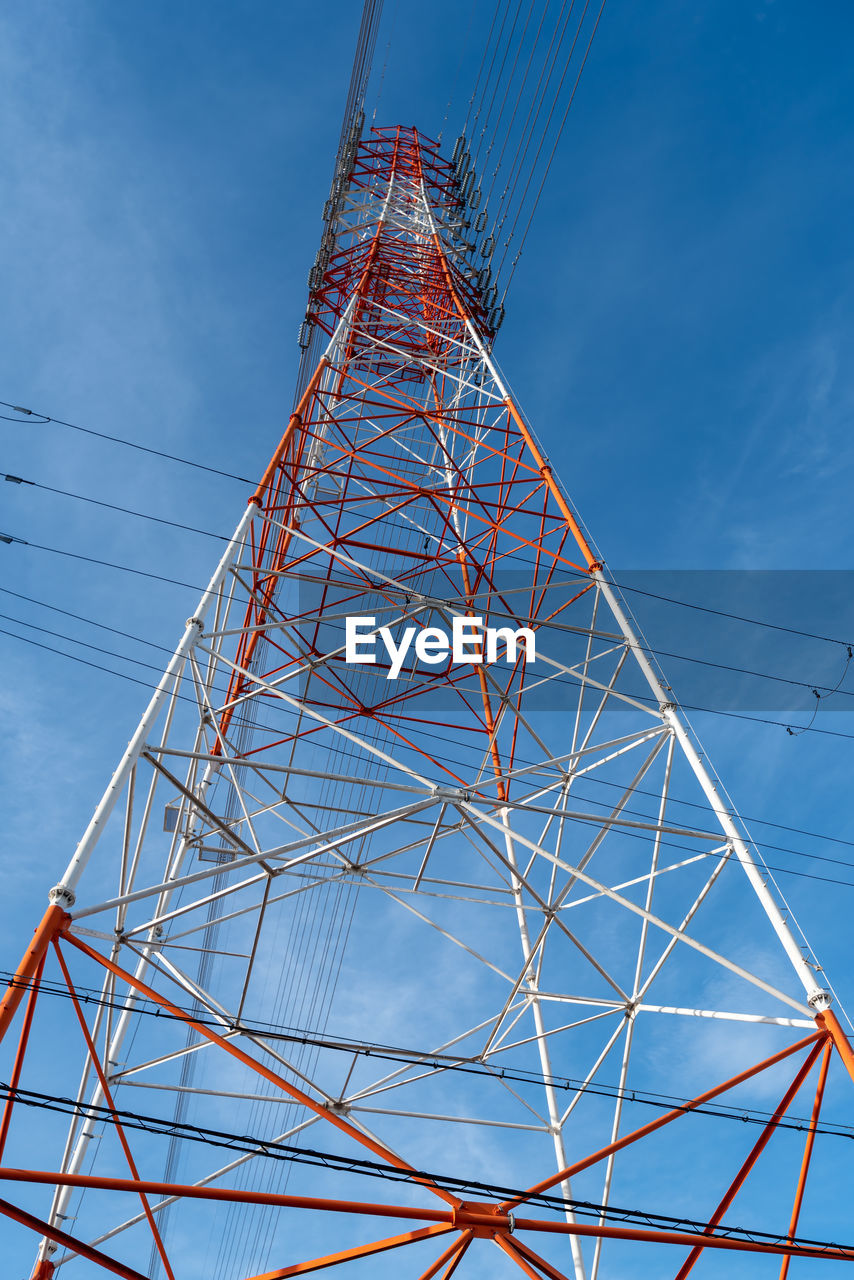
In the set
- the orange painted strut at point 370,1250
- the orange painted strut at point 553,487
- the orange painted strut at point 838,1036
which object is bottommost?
the orange painted strut at point 370,1250

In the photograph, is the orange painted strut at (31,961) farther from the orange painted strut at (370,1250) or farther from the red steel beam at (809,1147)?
the red steel beam at (809,1147)

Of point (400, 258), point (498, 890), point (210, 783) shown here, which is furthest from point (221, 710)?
point (400, 258)

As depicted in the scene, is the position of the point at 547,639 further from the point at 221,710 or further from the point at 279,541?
the point at 221,710

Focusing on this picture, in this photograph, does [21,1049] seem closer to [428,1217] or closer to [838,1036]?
[428,1217]

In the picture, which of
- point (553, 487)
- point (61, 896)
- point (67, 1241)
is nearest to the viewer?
point (67, 1241)

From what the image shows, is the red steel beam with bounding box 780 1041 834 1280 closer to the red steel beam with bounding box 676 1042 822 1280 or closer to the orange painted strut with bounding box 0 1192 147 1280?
the red steel beam with bounding box 676 1042 822 1280

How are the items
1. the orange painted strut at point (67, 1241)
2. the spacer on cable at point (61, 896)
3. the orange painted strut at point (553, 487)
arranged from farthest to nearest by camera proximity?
the orange painted strut at point (553, 487) → the spacer on cable at point (61, 896) → the orange painted strut at point (67, 1241)

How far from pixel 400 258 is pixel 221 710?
15582mm

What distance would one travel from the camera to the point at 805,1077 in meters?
7.62

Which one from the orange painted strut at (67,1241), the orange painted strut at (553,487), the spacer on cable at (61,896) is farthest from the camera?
the orange painted strut at (553,487)

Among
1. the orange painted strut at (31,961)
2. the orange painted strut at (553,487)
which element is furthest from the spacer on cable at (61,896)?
the orange painted strut at (553,487)

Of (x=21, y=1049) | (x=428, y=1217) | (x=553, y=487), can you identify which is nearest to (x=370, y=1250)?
(x=428, y=1217)

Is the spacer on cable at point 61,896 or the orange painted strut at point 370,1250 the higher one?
the spacer on cable at point 61,896

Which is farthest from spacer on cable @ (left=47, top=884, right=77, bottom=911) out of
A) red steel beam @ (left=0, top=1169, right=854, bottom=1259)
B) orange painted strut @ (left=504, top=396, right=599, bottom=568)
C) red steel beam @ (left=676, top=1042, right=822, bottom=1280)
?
orange painted strut @ (left=504, top=396, right=599, bottom=568)
